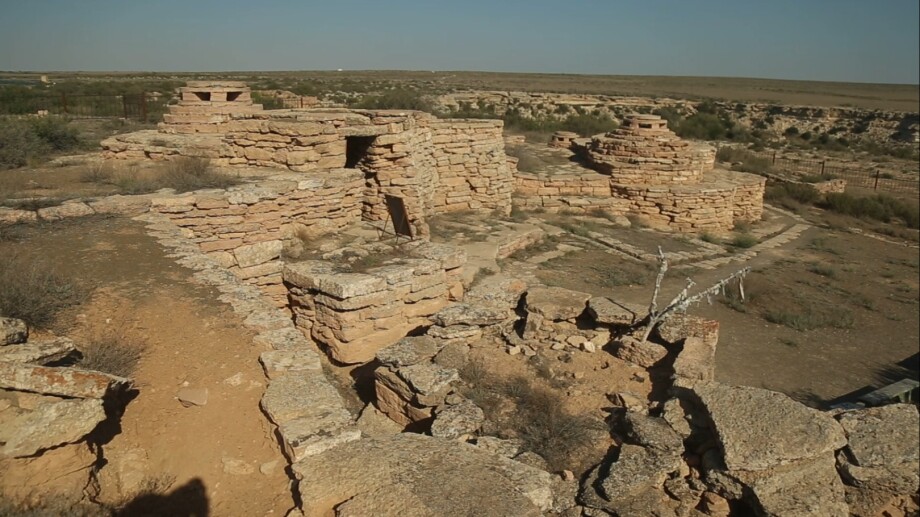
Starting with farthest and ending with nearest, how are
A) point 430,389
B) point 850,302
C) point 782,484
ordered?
point 850,302 < point 430,389 < point 782,484

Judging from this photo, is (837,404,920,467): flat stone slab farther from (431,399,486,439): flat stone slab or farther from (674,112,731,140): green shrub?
(674,112,731,140): green shrub

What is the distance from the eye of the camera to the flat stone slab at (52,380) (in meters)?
2.96

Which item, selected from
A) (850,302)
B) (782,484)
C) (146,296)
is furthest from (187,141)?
(850,302)

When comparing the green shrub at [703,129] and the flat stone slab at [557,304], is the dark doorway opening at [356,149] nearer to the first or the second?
the flat stone slab at [557,304]

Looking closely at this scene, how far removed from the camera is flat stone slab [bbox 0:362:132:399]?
2959 mm

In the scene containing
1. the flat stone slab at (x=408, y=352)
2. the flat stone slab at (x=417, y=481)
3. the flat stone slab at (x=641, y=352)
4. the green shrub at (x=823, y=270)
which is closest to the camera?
the flat stone slab at (x=417, y=481)

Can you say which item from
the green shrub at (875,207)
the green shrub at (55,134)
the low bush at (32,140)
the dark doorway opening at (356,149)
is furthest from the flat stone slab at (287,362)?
the green shrub at (875,207)

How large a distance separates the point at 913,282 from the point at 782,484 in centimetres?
1047

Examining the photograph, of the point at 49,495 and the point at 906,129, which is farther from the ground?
the point at 906,129

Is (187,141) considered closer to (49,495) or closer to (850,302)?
(49,495)

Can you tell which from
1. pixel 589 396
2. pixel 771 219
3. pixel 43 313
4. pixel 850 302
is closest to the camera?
pixel 43 313

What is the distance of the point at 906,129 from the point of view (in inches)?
1305

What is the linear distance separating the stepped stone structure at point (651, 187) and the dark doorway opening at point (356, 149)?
498 cm

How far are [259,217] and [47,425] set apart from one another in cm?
458
